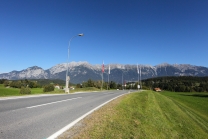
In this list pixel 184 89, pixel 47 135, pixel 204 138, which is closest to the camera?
pixel 47 135

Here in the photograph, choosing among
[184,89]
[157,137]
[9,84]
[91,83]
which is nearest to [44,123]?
[157,137]

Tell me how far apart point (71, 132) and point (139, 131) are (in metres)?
2.59

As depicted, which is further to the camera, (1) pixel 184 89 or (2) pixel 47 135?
(1) pixel 184 89

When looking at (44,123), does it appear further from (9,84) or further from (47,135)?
(9,84)

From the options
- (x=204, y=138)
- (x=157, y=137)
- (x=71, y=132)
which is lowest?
(x=204, y=138)

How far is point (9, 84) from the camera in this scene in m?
136

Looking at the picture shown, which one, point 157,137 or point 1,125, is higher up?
point 1,125

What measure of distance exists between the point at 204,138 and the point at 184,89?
11990 centimetres

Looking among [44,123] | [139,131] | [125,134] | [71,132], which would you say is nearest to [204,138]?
[139,131]

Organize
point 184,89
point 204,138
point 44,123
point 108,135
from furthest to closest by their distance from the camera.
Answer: point 184,89
point 204,138
point 44,123
point 108,135

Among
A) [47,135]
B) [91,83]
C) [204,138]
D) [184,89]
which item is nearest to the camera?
[47,135]

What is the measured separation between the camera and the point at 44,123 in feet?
21.5

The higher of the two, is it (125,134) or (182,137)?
(125,134)

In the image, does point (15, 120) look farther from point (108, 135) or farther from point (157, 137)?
point (157, 137)
